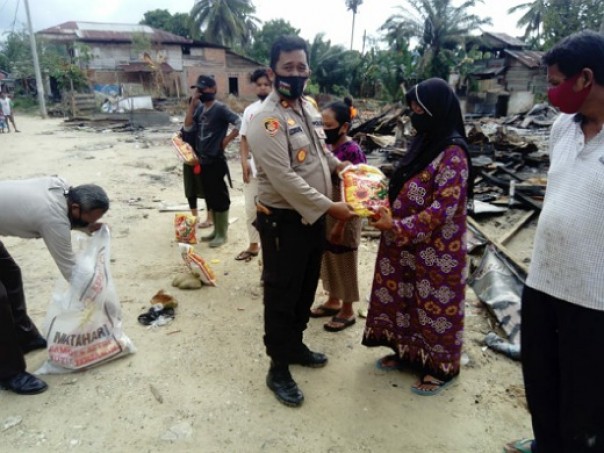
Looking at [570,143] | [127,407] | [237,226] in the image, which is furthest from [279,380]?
[237,226]

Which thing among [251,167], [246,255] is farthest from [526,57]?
[246,255]

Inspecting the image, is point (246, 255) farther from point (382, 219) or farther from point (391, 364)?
point (382, 219)

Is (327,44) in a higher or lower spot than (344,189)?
higher

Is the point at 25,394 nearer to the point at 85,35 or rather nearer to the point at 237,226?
the point at 237,226

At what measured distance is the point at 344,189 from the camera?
2561mm

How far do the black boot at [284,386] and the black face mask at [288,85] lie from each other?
5.38 feet

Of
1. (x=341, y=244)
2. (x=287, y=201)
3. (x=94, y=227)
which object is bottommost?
(x=341, y=244)

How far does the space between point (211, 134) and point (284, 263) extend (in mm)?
2827

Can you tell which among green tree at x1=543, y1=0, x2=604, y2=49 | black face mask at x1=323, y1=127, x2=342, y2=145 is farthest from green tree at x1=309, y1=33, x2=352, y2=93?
black face mask at x1=323, y1=127, x2=342, y2=145

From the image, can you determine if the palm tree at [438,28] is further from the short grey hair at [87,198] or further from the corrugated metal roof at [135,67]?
the short grey hair at [87,198]

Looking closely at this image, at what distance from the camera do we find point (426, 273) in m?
2.47

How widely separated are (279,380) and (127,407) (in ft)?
3.06

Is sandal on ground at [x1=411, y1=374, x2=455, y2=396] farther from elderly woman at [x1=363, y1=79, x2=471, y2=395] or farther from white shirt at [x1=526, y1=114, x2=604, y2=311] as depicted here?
white shirt at [x1=526, y1=114, x2=604, y2=311]

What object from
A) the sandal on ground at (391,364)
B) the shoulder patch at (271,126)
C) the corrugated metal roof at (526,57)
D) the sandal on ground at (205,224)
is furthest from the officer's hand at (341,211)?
the corrugated metal roof at (526,57)
